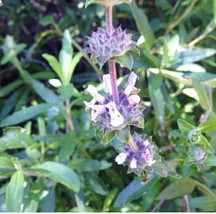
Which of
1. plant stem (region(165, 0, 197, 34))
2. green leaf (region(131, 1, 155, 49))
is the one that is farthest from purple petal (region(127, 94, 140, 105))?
plant stem (region(165, 0, 197, 34))

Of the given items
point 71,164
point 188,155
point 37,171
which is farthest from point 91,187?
point 188,155

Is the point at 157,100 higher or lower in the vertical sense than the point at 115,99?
lower

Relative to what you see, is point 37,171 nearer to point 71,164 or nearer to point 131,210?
point 71,164

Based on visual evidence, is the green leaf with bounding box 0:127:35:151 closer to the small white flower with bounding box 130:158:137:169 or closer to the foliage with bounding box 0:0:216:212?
the foliage with bounding box 0:0:216:212

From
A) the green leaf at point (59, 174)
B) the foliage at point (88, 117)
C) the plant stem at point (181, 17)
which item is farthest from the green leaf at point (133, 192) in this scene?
the plant stem at point (181, 17)

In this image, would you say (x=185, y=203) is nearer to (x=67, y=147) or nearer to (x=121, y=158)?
(x=67, y=147)

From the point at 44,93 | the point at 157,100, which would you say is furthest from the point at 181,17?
the point at 44,93
